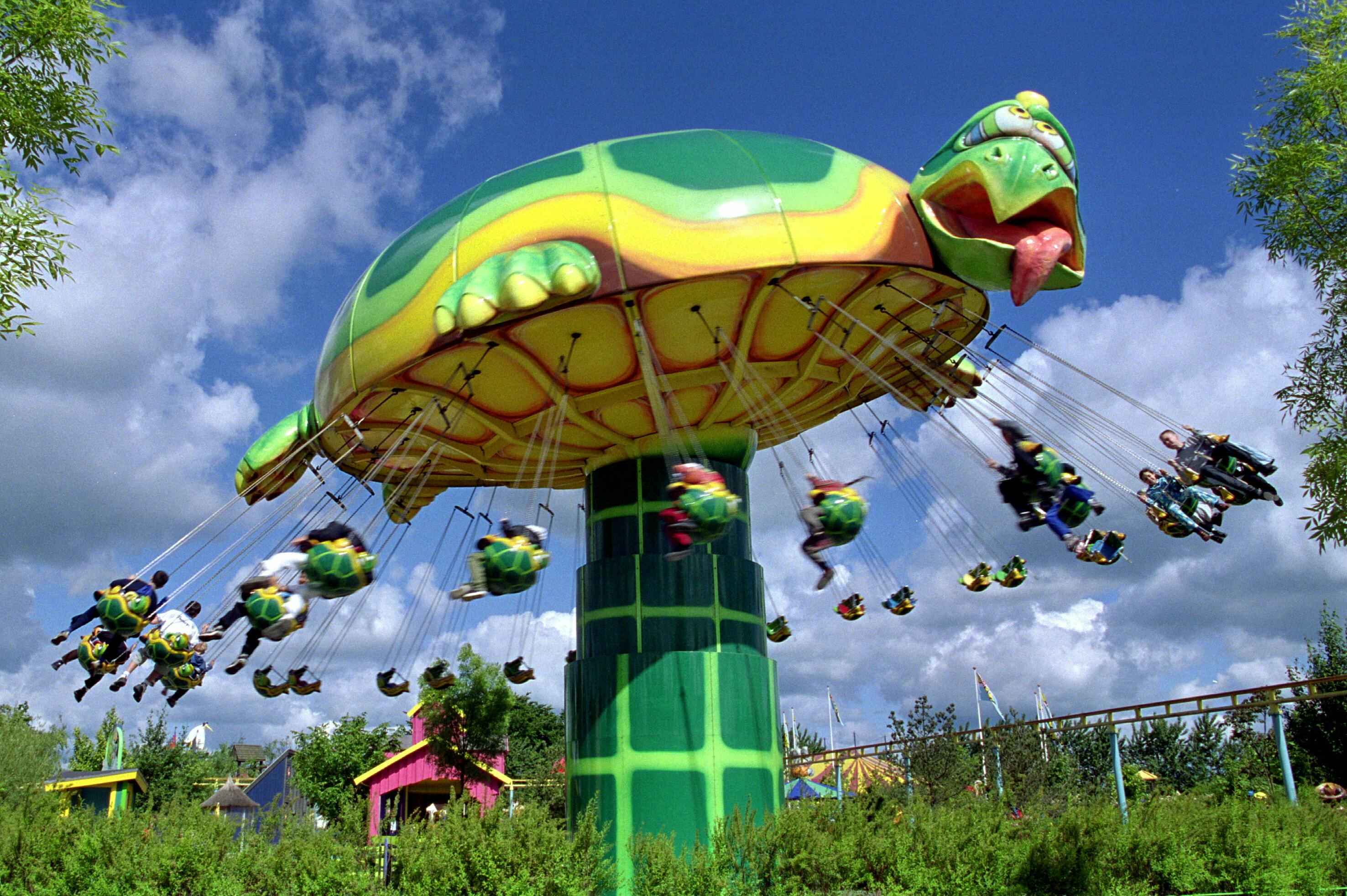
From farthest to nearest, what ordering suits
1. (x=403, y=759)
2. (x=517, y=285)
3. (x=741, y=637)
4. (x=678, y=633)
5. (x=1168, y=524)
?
(x=403, y=759), (x=741, y=637), (x=678, y=633), (x=1168, y=524), (x=517, y=285)

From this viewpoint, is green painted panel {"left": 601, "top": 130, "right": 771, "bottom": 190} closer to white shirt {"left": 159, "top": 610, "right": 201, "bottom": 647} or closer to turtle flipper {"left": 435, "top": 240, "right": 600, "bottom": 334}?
turtle flipper {"left": 435, "top": 240, "right": 600, "bottom": 334}

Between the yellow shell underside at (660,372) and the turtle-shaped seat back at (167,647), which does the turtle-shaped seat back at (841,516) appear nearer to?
the yellow shell underside at (660,372)

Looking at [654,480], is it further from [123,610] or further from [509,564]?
[123,610]

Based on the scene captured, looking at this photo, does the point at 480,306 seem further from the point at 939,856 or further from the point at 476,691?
the point at 476,691

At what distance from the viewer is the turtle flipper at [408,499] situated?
1570 cm

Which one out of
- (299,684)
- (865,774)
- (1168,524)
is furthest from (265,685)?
(865,774)

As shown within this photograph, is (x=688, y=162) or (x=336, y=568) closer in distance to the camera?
(x=336, y=568)

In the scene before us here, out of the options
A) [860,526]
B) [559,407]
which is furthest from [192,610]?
[860,526]

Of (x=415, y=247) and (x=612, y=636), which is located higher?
(x=415, y=247)

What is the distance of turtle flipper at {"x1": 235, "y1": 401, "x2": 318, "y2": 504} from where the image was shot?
1376cm

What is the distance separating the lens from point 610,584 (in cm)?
1323

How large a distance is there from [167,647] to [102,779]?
20.3 meters

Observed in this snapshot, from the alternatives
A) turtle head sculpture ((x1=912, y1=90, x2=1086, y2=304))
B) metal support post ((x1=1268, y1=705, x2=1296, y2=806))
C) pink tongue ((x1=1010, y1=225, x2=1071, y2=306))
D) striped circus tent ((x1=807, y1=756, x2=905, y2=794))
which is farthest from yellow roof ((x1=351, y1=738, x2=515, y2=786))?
pink tongue ((x1=1010, y1=225, x2=1071, y2=306))

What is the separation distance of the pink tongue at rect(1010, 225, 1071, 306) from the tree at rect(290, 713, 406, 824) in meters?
26.0
